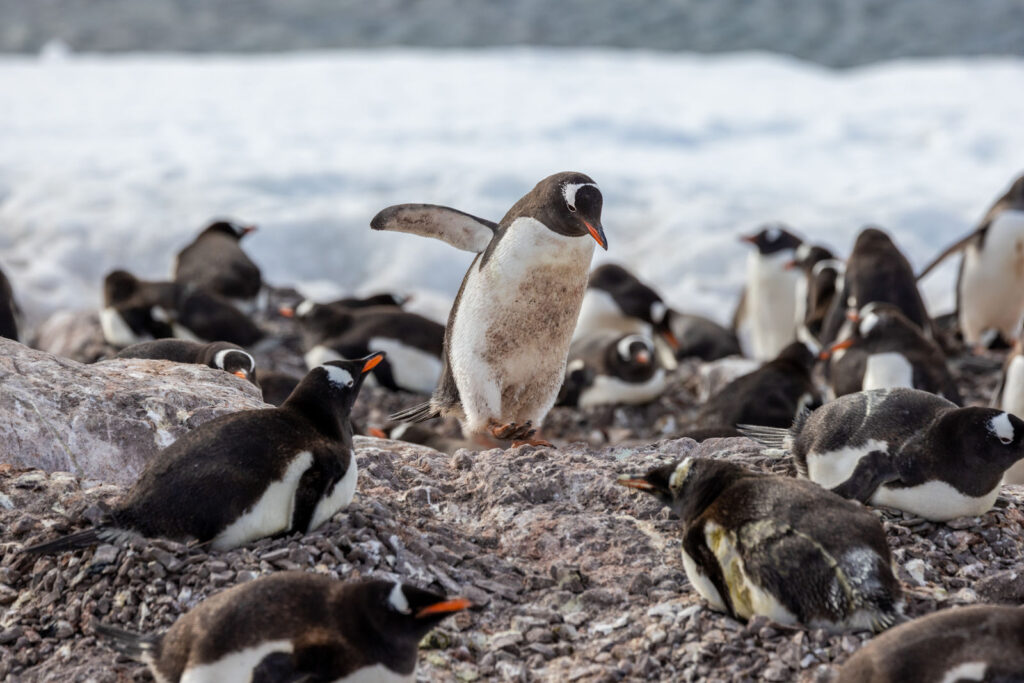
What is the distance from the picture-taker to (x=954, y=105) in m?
14.7

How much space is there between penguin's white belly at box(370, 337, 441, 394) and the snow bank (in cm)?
276

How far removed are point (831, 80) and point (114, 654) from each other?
15.8m

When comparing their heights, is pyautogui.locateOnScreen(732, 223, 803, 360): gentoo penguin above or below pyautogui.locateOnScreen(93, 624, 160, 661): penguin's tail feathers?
below

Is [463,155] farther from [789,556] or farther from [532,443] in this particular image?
[789,556]

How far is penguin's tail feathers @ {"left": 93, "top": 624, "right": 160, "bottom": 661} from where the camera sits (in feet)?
8.20

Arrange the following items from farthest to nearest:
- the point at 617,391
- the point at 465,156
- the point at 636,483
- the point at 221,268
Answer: the point at 465,156 < the point at 221,268 < the point at 617,391 < the point at 636,483

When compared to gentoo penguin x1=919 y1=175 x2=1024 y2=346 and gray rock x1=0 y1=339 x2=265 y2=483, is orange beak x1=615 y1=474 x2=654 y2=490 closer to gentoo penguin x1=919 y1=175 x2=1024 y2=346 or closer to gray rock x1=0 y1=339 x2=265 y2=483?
gray rock x1=0 y1=339 x2=265 y2=483

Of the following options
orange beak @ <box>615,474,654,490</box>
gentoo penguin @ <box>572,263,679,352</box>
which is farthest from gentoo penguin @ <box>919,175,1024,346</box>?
orange beak @ <box>615,474,654,490</box>

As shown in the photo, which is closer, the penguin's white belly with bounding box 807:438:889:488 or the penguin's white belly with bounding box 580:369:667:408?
the penguin's white belly with bounding box 807:438:889:488

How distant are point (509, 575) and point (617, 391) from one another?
4.07m

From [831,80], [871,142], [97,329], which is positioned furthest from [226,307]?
[831,80]

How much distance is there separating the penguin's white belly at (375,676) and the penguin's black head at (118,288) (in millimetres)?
5494

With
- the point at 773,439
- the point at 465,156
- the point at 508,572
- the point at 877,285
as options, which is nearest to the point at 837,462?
the point at 773,439

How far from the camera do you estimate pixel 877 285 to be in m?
7.29
